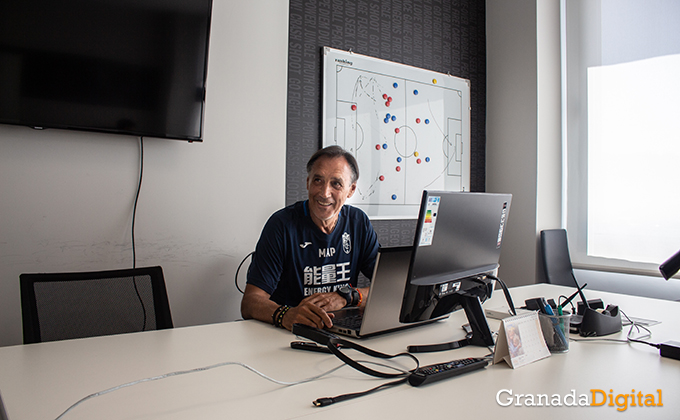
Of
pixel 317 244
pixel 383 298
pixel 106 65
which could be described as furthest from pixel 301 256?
pixel 106 65

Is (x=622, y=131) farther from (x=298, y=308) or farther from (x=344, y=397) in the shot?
(x=344, y=397)

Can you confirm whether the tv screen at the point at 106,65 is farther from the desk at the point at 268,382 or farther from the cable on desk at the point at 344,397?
the cable on desk at the point at 344,397

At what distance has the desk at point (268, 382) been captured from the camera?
0.81 m

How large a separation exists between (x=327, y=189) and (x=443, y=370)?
111 centimetres

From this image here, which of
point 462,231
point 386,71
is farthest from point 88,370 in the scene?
point 386,71

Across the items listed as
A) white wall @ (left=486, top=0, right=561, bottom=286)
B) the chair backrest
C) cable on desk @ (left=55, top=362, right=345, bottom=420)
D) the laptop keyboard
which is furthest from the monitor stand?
white wall @ (left=486, top=0, right=561, bottom=286)

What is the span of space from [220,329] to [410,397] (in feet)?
2.34

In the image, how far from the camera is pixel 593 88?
315cm

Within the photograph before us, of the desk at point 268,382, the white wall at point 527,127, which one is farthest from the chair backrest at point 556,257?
the desk at point 268,382

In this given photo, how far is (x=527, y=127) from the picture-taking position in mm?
3344

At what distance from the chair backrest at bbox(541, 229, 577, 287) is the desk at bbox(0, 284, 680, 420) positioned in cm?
180

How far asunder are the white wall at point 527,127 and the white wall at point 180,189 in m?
1.92

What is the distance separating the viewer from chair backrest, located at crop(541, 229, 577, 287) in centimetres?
310

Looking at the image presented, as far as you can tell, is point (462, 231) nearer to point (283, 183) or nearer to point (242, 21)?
point (283, 183)
